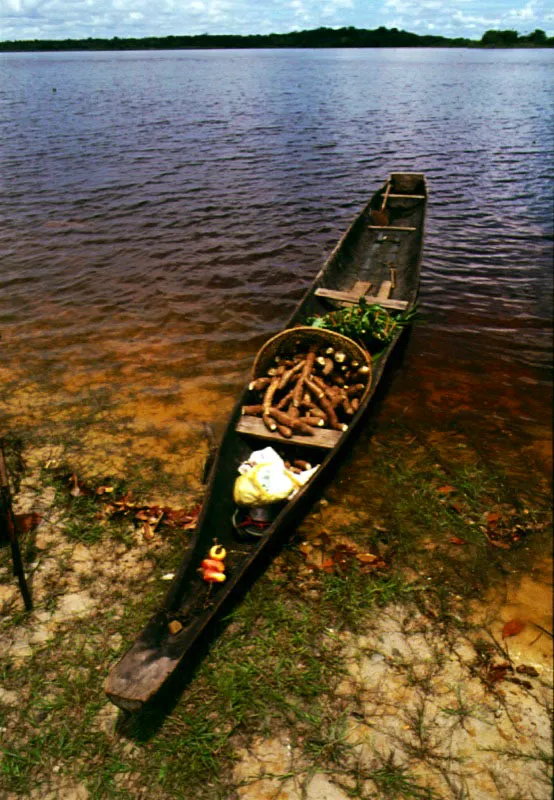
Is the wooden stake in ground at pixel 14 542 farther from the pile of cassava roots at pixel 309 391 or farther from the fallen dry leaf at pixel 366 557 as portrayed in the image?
Result: the fallen dry leaf at pixel 366 557

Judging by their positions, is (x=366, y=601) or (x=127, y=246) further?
(x=127, y=246)

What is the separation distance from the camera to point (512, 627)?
221 inches

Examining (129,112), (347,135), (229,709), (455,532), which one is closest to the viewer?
(229,709)

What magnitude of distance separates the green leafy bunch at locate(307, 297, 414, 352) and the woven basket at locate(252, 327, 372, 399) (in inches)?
34.7

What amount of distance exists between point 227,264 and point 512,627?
12879 millimetres

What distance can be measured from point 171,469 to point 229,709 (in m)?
3.86

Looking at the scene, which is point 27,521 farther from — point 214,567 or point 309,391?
point 309,391

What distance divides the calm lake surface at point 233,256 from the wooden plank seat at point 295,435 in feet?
5.49

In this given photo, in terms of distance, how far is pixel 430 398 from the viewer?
9945 mm

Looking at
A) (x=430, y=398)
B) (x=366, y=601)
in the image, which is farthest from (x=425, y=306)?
(x=366, y=601)

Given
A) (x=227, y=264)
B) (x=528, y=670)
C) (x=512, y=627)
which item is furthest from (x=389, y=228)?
(x=528, y=670)

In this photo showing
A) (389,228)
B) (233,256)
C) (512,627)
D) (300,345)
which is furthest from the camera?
(233,256)

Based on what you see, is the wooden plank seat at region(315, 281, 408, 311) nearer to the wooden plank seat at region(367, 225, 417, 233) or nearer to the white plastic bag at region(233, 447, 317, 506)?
the wooden plank seat at region(367, 225, 417, 233)

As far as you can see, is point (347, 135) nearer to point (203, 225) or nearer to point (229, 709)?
point (203, 225)
